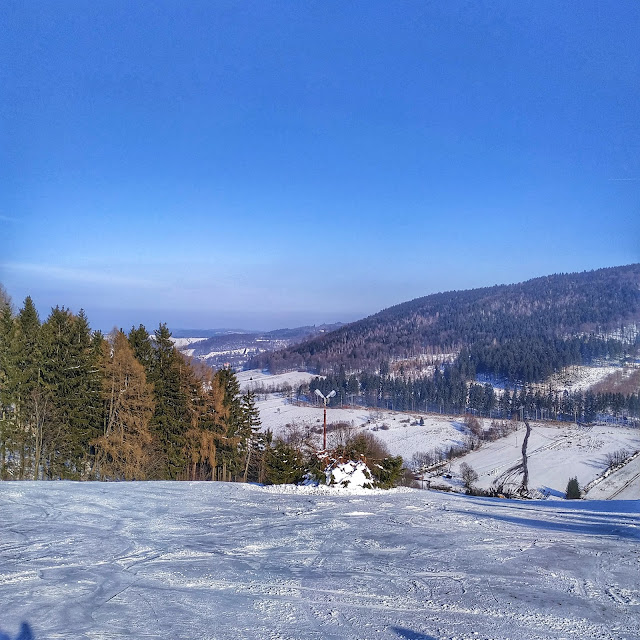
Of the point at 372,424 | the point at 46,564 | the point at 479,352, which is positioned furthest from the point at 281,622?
the point at 479,352

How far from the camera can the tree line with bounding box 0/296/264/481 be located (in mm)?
21797

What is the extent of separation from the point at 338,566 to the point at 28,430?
1991 cm

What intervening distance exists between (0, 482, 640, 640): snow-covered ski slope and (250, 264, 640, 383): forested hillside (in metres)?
71.7

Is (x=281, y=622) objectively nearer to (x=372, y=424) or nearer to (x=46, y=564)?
(x=46, y=564)

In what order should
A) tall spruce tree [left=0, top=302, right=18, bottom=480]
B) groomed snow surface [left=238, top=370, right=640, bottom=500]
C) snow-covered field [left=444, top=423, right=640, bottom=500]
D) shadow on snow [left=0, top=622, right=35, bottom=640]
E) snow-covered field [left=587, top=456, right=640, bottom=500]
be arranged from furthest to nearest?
snow-covered field [left=444, top=423, right=640, bottom=500]
groomed snow surface [left=238, top=370, right=640, bottom=500]
snow-covered field [left=587, top=456, right=640, bottom=500]
tall spruce tree [left=0, top=302, right=18, bottom=480]
shadow on snow [left=0, top=622, right=35, bottom=640]

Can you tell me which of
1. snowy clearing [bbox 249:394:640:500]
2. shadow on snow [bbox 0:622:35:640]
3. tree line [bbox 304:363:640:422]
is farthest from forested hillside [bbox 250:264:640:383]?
shadow on snow [bbox 0:622:35:640]

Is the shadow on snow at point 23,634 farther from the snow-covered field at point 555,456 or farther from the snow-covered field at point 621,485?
the snow-covered field at point 555,456

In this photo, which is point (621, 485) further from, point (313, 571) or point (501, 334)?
point (501, 334)

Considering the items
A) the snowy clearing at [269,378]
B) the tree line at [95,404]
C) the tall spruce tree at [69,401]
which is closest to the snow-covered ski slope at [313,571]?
the tree line at [95,404]

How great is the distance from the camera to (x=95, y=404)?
23688mm

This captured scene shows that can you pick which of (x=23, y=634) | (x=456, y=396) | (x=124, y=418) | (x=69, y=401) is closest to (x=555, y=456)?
(x=456, y=396)

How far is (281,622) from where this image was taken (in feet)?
16.8

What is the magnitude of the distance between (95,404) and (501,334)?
13292cm

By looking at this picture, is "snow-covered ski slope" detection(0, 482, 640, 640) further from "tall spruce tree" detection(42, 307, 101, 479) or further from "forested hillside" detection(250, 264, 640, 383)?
"forested hillside" detection(250, 264, 640, 383)
